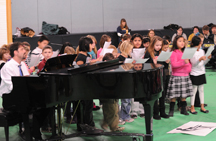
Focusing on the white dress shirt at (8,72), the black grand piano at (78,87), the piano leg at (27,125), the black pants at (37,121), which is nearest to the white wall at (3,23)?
the white dress shirt at (8,72)

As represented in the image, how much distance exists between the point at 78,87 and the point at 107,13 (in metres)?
11.9

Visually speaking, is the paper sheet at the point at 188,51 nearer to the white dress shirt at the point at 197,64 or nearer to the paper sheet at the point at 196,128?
the white dress shirt at the point at 197,64

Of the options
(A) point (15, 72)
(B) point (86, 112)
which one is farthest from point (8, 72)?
(B) point (86, 112)

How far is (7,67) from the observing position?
4246mm

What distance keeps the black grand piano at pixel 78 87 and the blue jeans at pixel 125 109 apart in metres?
1.49

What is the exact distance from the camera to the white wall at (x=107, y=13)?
13391mm

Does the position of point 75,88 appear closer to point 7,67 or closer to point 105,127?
point 7,67

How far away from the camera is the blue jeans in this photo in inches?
213

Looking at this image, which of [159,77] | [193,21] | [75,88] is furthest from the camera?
[193,21]

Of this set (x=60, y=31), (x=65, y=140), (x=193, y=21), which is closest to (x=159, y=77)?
(x=65, y=140)

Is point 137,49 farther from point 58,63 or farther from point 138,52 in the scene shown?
point 58,63

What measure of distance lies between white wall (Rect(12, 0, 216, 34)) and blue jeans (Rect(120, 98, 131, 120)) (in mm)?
8791

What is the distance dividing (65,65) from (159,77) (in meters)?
1.27

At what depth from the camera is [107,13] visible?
50.3 ft
